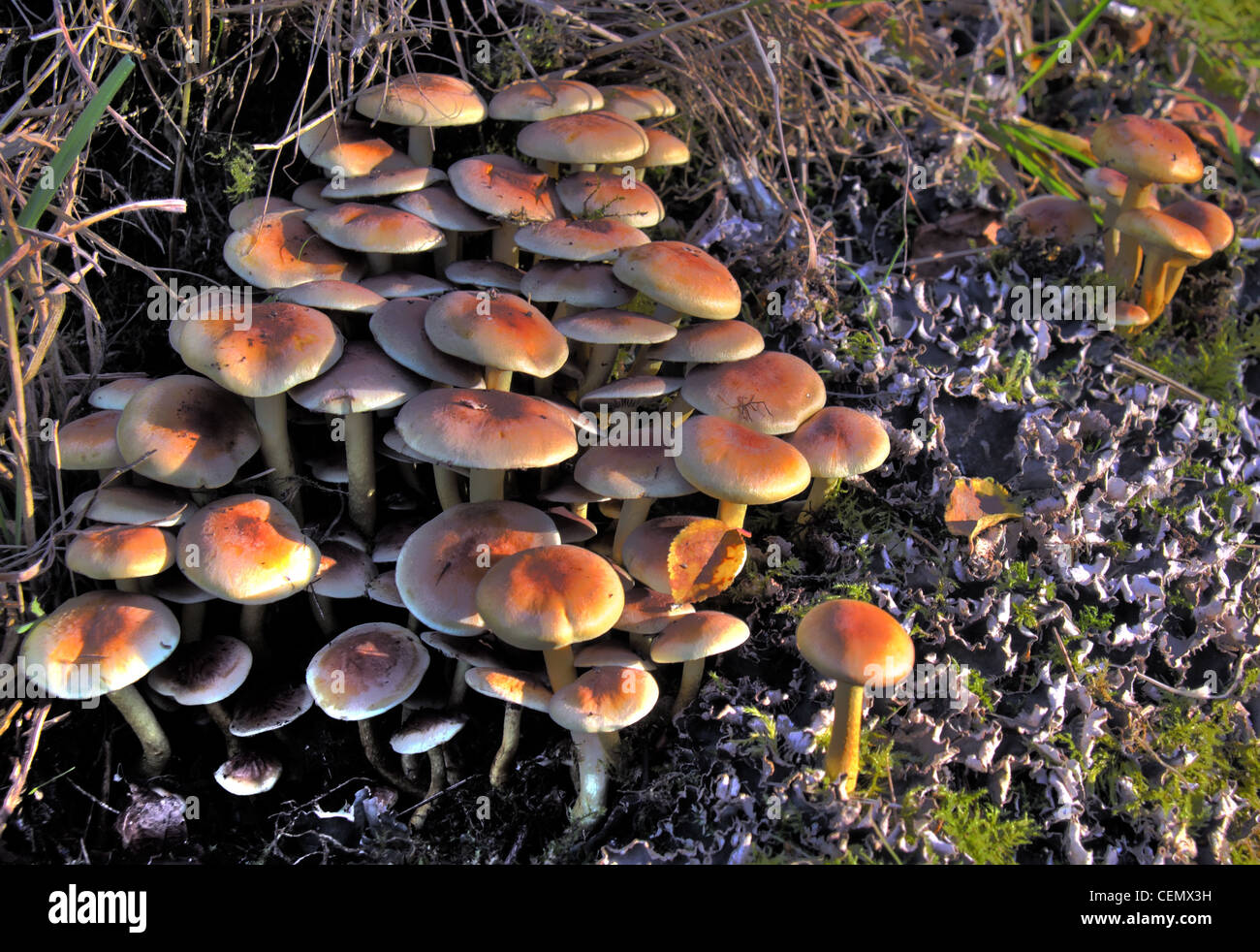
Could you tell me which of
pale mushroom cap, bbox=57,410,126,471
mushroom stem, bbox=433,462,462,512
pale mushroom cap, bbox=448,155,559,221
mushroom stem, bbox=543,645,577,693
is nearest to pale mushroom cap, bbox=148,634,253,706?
pale mushroom cap, bbox=57,410,126,471

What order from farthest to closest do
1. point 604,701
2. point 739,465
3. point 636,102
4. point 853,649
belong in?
point 636,102 < point 739,465 < point 604,701 < point 853,649

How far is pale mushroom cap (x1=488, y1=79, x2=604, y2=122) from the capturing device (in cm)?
355

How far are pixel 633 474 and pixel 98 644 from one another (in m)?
1.66

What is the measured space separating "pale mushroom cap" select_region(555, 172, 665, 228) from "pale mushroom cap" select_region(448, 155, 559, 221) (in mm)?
79

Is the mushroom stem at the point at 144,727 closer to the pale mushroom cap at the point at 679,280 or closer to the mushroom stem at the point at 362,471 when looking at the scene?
the mushroom stem at the point at 362,471

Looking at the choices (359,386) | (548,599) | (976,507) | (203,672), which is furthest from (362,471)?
(976,507)

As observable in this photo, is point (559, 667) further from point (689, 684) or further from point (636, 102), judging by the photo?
point (636, 102)

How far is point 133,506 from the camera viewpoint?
2.82m

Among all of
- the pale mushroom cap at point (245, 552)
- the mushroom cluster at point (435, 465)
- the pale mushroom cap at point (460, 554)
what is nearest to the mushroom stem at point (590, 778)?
the mushroom cluster at point (435, 465)

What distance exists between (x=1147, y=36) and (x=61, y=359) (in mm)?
6607

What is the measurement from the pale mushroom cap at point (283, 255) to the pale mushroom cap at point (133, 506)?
782mm

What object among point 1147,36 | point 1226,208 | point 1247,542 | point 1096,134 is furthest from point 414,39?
point 1147,36

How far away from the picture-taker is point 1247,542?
11.5 ft

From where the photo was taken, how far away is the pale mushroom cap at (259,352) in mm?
2750
